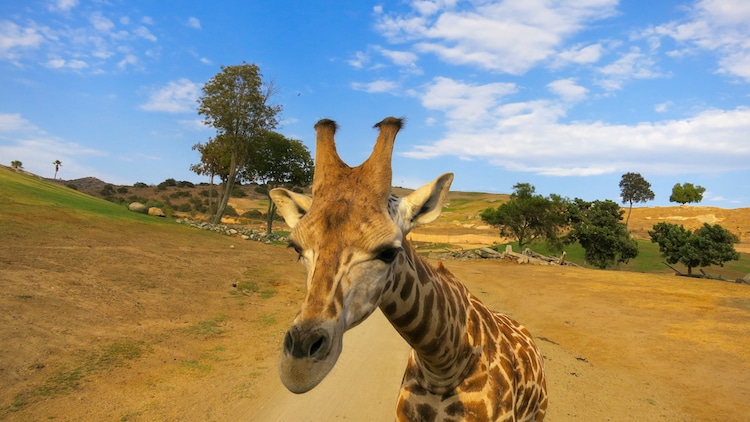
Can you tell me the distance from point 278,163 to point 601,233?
31898mm

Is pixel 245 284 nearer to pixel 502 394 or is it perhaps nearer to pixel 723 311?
pixel 502 394

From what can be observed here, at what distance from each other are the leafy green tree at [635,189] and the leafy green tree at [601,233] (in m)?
38.8

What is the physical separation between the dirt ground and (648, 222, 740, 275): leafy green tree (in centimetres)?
1406

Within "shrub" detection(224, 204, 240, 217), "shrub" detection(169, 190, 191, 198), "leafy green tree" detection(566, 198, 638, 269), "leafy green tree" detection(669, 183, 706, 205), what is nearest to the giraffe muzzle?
"leafy green tree" detection(566, 198, 638, 269)

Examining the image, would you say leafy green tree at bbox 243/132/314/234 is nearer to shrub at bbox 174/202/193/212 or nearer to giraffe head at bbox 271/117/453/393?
shrub at bbox 174/202/193/212

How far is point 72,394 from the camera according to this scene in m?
6.59

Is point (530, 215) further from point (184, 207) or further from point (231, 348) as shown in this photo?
point (184, 207)

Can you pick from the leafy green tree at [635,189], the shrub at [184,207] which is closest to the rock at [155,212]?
the shrub at [184,207]

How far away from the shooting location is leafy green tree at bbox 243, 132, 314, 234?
41.2 m

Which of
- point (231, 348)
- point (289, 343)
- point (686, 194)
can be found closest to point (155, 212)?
point (231, 348)

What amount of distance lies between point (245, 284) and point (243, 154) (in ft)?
85.6

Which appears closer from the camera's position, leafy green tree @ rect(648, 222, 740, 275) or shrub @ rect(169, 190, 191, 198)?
leafy green tree @ rect(648, 222, 740, 275)

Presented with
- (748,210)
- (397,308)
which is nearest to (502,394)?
(397,308)

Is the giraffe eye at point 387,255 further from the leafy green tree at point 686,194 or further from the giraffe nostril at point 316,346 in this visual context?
the leafy green tree at point 686,194
